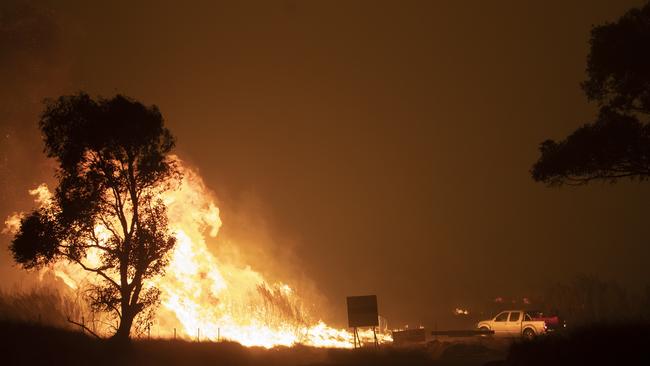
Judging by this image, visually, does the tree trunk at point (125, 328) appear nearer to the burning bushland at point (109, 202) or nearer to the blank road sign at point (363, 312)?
the burning bushland at point (109, 202)

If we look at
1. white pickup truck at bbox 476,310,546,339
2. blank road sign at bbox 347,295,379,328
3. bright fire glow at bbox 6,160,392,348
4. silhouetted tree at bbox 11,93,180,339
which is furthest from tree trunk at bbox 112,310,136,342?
white pickup truck at bbox 476,310,546,339

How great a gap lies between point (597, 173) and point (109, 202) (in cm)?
2325

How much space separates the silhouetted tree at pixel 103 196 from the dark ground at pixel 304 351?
1.98m

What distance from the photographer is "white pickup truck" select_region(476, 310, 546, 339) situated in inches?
1566

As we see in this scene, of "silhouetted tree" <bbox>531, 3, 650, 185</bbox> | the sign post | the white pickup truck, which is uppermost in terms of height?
"silhouetted tree" <bbox>531, 3, 650, 185</bbox>

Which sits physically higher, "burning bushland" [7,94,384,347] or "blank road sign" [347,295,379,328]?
"burning bushland" [7,94,384,347]

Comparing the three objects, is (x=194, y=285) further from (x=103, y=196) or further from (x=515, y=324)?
(x=515, y=324)

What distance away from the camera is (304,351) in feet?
125

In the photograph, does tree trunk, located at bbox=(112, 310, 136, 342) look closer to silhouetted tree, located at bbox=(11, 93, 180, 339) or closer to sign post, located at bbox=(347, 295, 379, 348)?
silhouetted tree, located at bbox=(11, 93, 180, 339)

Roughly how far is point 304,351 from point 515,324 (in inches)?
708

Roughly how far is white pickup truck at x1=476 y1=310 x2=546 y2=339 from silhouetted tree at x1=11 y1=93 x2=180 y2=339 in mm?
29339

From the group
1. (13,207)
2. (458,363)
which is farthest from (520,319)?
(13,207)

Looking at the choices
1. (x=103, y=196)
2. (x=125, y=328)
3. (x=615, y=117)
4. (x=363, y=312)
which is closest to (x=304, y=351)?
(x=363, y=312)

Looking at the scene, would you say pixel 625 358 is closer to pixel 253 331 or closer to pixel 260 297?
pixel 253 331
